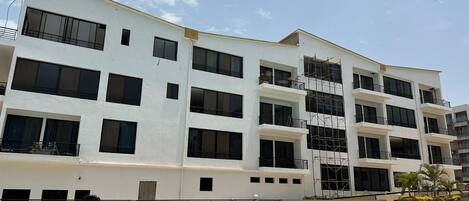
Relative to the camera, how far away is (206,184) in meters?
23.4

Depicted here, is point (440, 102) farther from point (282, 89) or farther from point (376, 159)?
point (282, 89)

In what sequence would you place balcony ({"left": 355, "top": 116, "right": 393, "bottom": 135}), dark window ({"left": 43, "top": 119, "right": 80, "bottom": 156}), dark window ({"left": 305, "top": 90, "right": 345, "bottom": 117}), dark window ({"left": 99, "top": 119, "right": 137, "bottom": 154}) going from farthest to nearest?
balcony ({"left": 355, "top": 116, "right": 393, "bottom": 135}) < dark window ({"left": 305, "top": 90, "right": 345, "bottom": 117}) < dark window ({"left": 99, "top": 119, "right": 137, "bottom": 154}) < dark window ({"left": 43, "top": 119, "right": 80, "bottom": 156})

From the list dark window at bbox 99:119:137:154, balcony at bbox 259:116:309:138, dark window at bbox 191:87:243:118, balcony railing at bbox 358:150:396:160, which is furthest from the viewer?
balcony railing at bbox 358:150:396:160

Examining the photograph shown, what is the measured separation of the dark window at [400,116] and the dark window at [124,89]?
2474 centimetres

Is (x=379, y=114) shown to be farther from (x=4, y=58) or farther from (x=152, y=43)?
(x=4, y=58)

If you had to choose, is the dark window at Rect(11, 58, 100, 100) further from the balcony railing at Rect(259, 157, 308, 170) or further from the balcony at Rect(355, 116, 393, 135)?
the balcony at Rect(355, 116, 393, 135)

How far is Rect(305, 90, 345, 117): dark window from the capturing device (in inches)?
1185

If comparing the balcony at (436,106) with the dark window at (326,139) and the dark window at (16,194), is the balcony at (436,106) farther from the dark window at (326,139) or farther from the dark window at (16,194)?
the dark window at (16,194)

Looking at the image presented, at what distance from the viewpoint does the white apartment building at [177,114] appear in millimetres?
19766

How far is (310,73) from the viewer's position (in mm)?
31016

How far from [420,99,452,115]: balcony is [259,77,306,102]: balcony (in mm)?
16602

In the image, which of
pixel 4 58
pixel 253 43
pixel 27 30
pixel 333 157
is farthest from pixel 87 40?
pixel 333 157

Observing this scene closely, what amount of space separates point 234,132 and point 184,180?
519 centimetres

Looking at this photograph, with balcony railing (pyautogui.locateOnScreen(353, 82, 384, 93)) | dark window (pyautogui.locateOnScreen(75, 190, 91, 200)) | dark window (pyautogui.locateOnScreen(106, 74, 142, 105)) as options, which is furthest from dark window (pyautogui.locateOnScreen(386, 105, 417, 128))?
dark window (pyautogui.locateOnScreen(75, 190, 91, 200))
